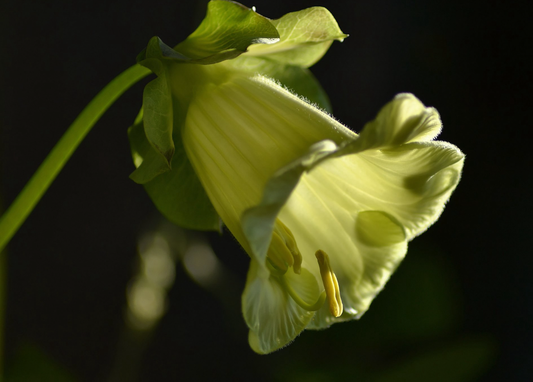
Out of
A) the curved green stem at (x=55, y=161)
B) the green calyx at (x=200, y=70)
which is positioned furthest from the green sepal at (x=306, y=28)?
the curved green stem at (x=55, y=161)

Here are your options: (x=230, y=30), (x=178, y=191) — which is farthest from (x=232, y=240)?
(x=230, y=30)

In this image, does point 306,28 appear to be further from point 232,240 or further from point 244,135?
point 232,240

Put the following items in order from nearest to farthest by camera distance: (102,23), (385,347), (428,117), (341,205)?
(428,117), (341,205), (102,23), (385,347)

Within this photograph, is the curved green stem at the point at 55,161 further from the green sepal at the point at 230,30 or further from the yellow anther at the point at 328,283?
the yellow anther at the point at 328,283

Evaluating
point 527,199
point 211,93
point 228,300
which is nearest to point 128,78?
point 211,93

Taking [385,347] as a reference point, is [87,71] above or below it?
above

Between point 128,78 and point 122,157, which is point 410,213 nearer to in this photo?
point 128,78
